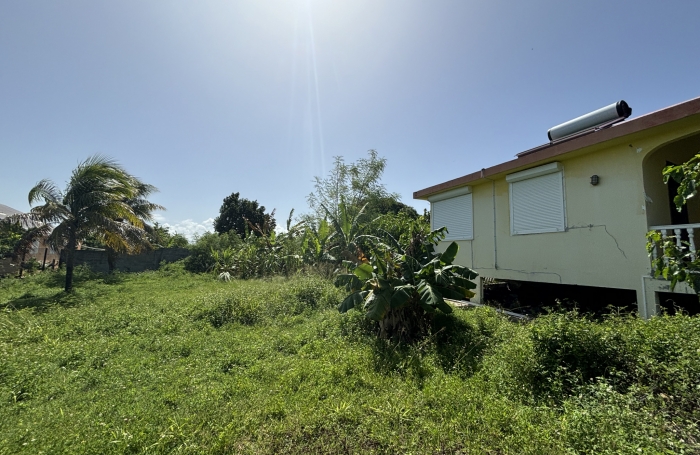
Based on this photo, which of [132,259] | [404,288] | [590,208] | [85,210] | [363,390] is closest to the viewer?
[363,390]

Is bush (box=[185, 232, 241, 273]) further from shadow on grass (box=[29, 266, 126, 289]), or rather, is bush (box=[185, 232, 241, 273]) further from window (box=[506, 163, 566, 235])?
window (box=[506, 163, 566, 235])

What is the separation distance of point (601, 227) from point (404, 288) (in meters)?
3.69

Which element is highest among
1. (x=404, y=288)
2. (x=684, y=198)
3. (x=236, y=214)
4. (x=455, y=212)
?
(x=236, y=214)

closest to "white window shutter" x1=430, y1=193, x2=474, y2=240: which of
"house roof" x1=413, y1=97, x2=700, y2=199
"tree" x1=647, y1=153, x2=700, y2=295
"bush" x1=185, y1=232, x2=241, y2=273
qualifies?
"house roof" x1=413, y1=97, x2=700, y2=199

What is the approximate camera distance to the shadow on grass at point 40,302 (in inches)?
307

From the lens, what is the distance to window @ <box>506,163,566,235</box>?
237 inches

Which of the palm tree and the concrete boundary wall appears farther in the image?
the concrete boundary wall

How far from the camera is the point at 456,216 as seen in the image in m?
8.38

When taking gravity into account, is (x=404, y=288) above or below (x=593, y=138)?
below

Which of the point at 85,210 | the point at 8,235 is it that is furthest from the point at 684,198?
the point at 8,235

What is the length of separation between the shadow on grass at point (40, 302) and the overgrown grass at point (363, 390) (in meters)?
→ 3.14

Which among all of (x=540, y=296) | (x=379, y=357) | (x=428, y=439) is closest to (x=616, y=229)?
(x=540, y=296)

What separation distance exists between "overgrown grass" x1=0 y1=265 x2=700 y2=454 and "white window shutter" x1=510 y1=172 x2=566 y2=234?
2.29m

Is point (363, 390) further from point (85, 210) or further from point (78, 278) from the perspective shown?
point (78, 278)
